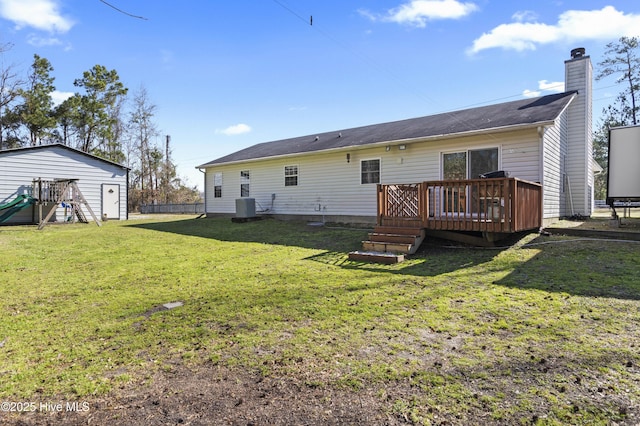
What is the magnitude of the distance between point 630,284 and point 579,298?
115 cm

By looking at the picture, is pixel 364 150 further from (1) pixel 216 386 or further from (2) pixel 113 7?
(1) pixel 216 386

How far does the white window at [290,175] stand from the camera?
14414 mm

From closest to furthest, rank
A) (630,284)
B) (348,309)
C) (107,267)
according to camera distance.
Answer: (348,309)
(630,284)
(107,267)

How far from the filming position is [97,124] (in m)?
32.2

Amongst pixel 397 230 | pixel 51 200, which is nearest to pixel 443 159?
pixel 397 230

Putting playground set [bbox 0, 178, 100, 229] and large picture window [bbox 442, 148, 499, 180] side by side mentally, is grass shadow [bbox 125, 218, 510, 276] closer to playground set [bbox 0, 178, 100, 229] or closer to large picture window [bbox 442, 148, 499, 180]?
large picture window [bbox 442, 148, 499, 180]

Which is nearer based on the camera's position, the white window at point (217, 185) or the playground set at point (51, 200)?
the playground set at point (51, 200)

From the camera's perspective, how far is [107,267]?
6.80 meters

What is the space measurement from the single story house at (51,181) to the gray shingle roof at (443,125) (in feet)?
22.9

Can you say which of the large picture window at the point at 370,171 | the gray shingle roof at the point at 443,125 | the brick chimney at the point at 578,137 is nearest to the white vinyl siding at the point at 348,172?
the large picture window at the point at 370,171

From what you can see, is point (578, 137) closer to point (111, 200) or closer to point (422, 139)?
point (422, 139)

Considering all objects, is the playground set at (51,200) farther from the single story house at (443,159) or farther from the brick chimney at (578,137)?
the brick chimney at (578,137)

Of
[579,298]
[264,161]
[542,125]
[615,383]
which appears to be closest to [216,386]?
[615,383]

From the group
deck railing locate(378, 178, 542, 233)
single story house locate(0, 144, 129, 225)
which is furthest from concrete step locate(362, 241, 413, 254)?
single story house locate(0, 144, 129, 225)
